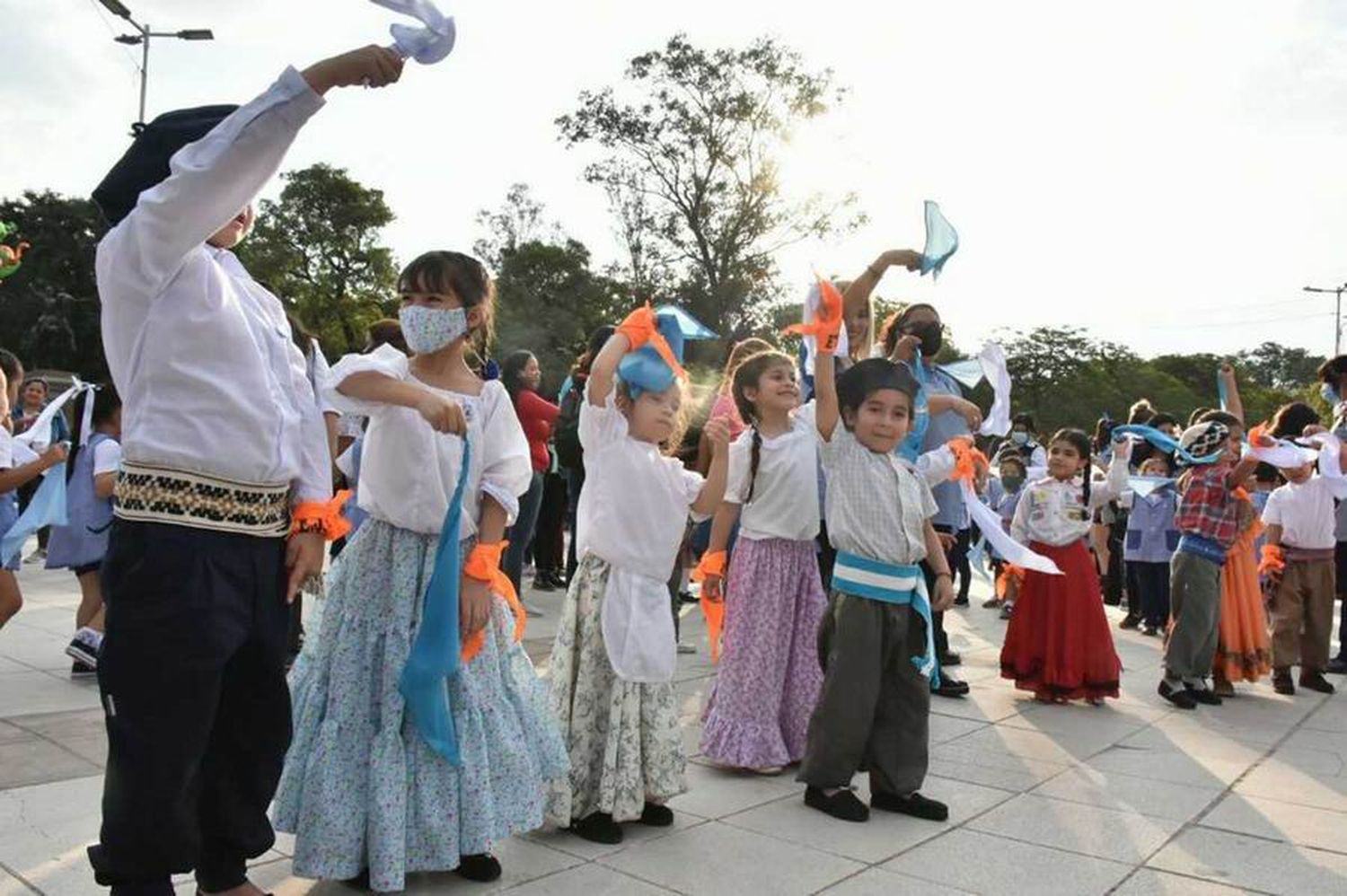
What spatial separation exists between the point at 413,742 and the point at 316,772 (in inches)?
10.4

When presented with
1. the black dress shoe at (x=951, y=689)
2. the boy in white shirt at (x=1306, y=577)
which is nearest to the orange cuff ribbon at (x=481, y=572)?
the black dress shoe at (x=951, y=689)

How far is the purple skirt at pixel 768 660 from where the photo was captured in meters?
4.48

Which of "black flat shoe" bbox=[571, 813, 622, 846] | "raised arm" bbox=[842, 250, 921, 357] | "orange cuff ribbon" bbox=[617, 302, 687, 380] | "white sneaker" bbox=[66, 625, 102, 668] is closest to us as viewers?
"black flat shoe" bbox=[571, 813, 622, 846]

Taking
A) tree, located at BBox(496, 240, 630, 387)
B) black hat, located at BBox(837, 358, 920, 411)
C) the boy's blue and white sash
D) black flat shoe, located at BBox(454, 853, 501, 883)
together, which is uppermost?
tree, located at BBox(496, 240, 630, 387)

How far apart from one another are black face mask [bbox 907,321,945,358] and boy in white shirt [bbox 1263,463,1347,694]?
113 inches

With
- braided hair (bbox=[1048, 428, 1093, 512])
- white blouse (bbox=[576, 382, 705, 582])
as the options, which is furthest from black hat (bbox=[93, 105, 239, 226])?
braided hair (bbox=[1048, 428, 1093, 512])

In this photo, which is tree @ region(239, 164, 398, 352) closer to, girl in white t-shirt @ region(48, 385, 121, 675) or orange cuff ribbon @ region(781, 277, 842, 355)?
girl in white t-shirt @ region(48, 385, 121, 675)

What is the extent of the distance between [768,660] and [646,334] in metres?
1.59

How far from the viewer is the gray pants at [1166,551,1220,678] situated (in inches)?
244

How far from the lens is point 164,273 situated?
2.34 m

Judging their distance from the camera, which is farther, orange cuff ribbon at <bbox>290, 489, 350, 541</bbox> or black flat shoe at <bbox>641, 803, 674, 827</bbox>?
black flat shoe at <bbox>641, 803, 674, 827</bbox>

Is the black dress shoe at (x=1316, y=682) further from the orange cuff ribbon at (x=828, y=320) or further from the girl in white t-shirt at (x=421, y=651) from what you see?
the girl in white t-shirt at (x=421, y=651)

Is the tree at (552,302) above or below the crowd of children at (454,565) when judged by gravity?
above

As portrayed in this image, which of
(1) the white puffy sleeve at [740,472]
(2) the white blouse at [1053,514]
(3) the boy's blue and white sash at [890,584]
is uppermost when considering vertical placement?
(1) the white puffy sleeve at [740,472]
